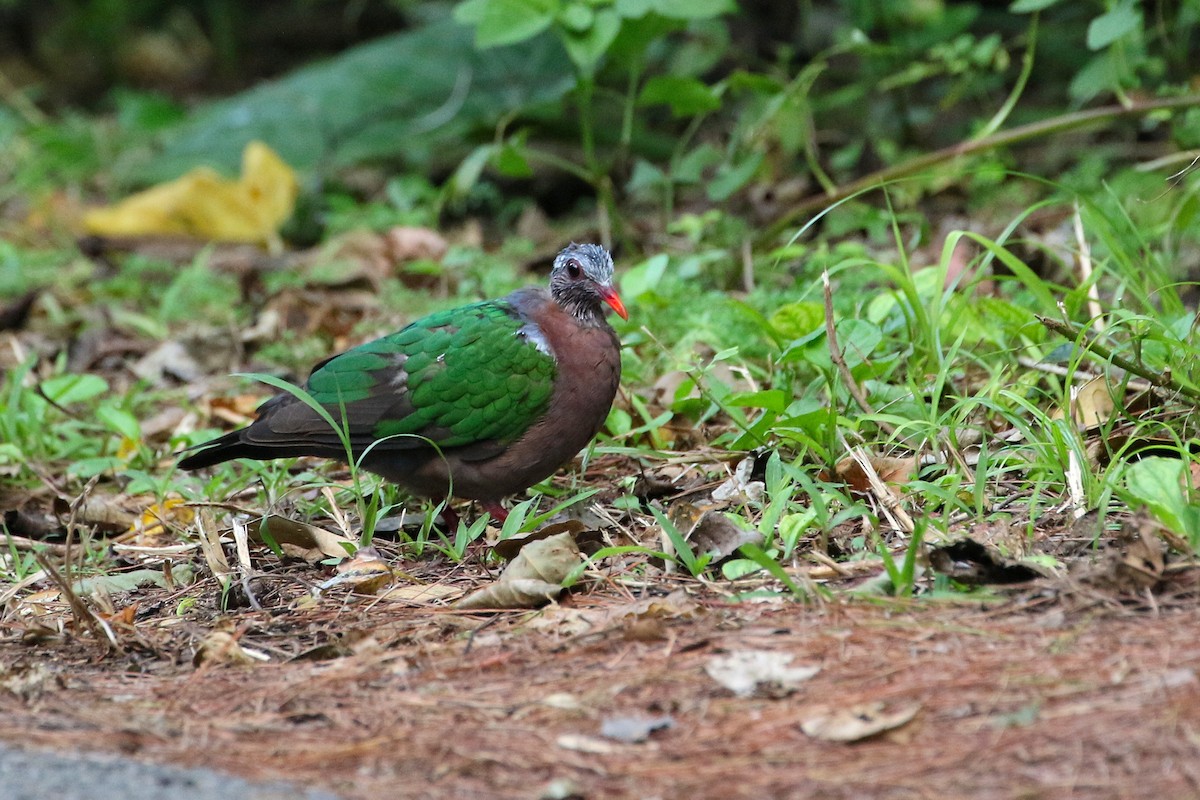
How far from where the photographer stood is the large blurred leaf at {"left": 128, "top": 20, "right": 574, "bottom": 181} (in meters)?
7.64

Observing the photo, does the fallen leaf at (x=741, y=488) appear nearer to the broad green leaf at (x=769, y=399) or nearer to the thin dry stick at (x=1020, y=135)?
the broad green leaf at (x=769, y=399)

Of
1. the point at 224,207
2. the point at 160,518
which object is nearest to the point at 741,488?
the point at 160,518

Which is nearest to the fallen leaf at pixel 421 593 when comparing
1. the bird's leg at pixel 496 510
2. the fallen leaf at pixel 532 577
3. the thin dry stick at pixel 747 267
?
the fallen leaf at pixel 532 577

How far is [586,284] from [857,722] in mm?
2139

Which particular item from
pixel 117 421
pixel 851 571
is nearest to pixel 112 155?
pixel 117 421

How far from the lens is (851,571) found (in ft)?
9.66

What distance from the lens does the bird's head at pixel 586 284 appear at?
4109 millimetres

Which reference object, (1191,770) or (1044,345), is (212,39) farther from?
(1191,770)

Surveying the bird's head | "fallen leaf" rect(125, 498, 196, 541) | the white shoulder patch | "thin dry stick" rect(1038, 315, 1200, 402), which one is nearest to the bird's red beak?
the bird's head

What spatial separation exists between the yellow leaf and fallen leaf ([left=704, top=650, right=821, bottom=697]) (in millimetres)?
A: 5470

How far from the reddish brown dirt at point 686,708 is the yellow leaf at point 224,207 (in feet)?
15.8

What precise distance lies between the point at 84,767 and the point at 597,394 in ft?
6.19

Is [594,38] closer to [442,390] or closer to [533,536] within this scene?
[442,390]

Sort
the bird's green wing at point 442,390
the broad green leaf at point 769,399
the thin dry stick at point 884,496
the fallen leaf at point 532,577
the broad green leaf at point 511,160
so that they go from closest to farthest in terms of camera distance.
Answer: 1. the fallen leaf at point 532,577
2. the thin dry stick at point 884,496
3. the broad green leaf at point 769,399
4. the bird's green wing at point 442,390
5. the broad green leaf at point 511,160
